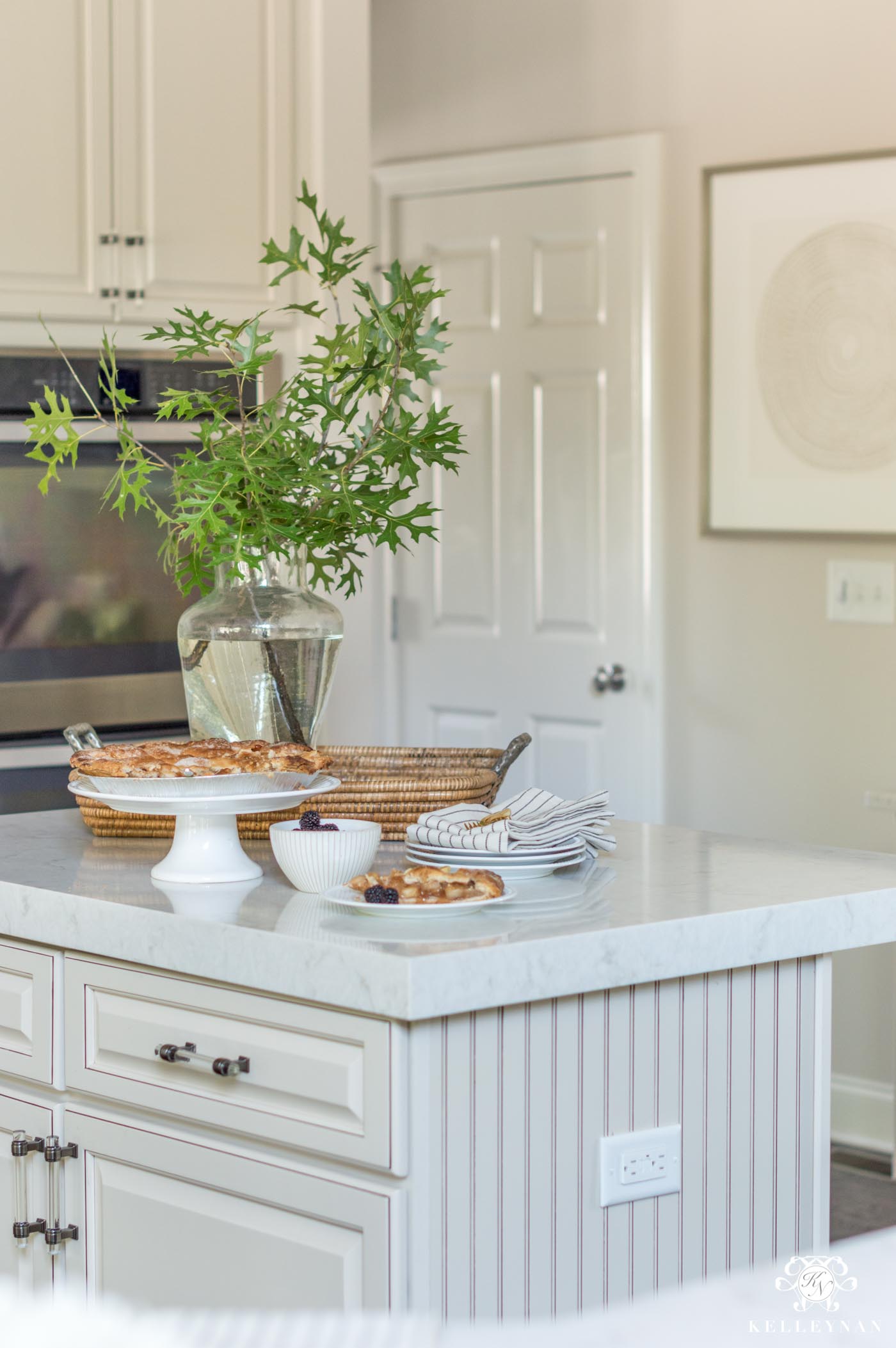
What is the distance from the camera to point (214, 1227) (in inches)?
63.0

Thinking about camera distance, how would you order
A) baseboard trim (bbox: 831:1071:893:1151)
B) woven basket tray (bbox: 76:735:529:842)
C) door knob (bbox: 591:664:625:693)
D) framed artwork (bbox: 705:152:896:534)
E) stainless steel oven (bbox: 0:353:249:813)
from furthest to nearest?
door knob (bbox: 591:664:625:693) < baseboard trim (bbox: 831:1071:893:1151) < framed artwork (bbox: 705:152:896:534) < stainless steel oven (bbox: 0:353:249:813) < woven basket tray (bbox: 76:735:529:842)

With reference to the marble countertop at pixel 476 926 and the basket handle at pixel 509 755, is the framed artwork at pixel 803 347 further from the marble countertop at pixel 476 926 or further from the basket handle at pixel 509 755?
the marble countertop at pixel 476 926

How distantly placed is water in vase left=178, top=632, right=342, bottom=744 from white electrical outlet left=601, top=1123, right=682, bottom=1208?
0.70 m

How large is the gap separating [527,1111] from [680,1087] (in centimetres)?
19

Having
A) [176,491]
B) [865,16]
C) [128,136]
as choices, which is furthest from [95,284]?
[865,16]

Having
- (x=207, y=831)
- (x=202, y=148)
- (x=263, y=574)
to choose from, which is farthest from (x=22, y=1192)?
(x=202, y=148)

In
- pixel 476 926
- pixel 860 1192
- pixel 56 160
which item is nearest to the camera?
pixel 476 926

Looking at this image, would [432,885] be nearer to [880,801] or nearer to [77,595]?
[77,595]

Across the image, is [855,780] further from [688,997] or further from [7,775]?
[688,997]

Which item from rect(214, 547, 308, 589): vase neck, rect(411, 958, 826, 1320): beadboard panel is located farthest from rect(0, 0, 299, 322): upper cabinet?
rect(411, 958, 826, 1320): beadboard panel

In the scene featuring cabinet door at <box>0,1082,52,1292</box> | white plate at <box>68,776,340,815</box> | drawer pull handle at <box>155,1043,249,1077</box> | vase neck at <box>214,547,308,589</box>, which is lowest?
cabinet door at <box>0,1082,52,1292</box>

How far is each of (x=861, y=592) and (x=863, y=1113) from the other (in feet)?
3.73

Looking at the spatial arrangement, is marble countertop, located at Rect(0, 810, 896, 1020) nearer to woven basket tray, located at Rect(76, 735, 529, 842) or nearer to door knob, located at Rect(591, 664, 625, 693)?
woven basket tray, located at Rect(76, 735, 529, 842)

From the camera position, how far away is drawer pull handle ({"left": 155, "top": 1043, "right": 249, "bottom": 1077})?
5.14 feet
